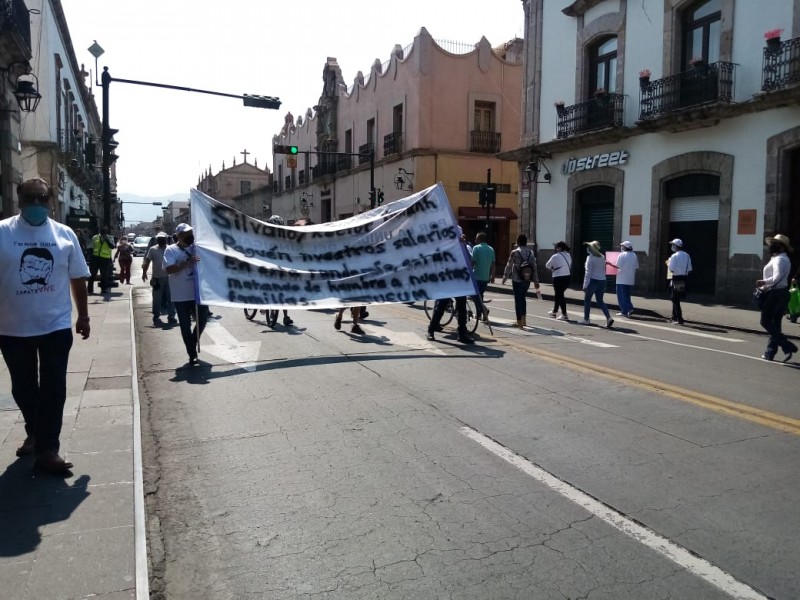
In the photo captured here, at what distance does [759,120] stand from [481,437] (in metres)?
15.2

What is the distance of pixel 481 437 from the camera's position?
17.8 ft

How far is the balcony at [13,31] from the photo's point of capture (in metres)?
13.7

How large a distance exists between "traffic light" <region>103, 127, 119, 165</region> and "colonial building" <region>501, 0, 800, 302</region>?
14419mm

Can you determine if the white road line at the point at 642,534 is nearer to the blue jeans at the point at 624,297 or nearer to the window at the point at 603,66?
the blue jeans at the point at 624,297

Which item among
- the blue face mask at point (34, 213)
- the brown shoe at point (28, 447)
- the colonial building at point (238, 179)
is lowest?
the brown shoe at point (28, 447)

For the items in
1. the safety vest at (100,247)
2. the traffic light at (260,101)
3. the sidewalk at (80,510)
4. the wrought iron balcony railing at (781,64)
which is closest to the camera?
the sidewalk at (80,510)

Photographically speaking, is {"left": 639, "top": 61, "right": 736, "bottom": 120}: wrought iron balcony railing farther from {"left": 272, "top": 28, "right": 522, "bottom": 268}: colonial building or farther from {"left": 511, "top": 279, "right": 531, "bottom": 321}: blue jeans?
{"left": 272, "top": 28, "right": 522, "bottom": 268}: colonial building

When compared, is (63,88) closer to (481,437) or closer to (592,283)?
(592,283)

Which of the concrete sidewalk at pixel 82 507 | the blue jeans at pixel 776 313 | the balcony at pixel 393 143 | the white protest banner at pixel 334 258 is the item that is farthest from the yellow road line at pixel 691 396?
the balcony at pixel 393 143

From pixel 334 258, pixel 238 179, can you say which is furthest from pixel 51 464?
pixel 238 179

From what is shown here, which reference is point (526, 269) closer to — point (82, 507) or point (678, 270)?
point (678, 270)

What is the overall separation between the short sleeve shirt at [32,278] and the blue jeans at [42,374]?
69 millimetres

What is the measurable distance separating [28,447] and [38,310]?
3.61 ft

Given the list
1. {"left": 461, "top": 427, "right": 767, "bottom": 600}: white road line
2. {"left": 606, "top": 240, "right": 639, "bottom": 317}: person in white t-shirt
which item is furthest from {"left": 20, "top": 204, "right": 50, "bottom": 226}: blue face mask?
{"left": 606, "top": 240, "right": 639, "bottom": 317}: person in white t-shirt
